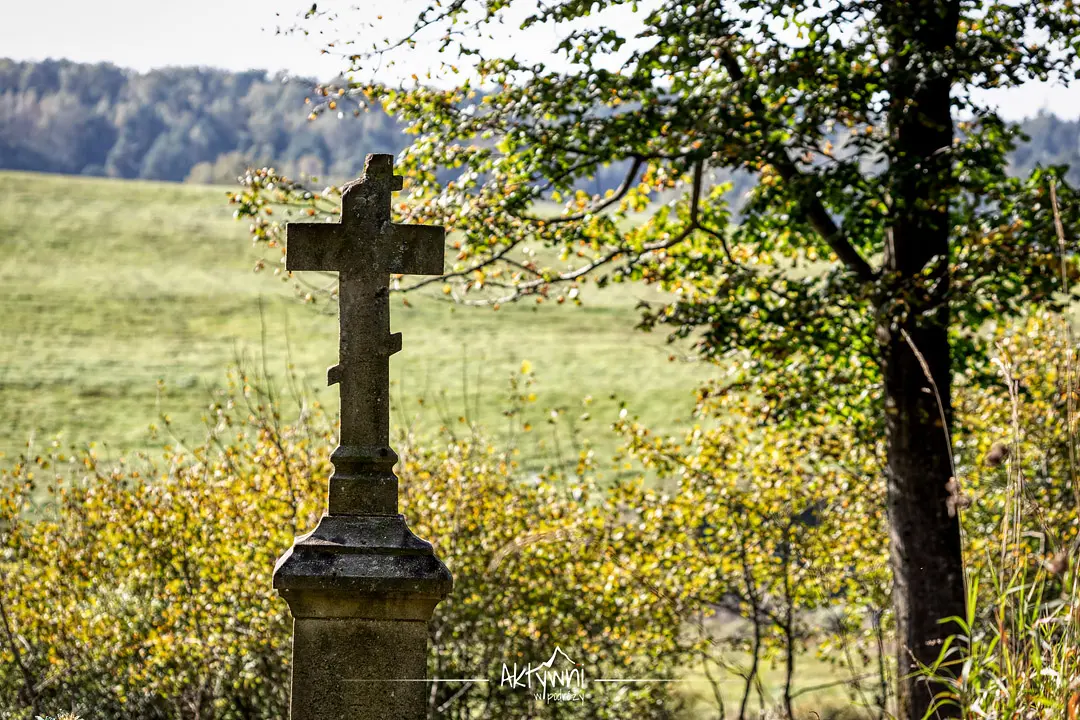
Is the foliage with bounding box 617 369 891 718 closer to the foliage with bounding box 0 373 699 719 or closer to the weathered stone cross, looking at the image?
the foliage with bounding box 0 373 699 719

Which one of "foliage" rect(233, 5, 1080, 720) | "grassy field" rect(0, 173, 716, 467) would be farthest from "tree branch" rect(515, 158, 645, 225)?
"grassy field" rect(0, 173, 716, 467)

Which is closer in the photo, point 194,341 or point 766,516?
point 766,516

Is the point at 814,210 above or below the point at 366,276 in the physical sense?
above

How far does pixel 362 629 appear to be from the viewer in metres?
4.11

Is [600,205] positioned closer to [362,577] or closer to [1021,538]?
[1021,538]

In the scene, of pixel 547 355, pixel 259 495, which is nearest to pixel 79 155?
pixel 547 355

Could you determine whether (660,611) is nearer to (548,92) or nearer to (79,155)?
(548,92)

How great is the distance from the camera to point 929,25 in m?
8.34

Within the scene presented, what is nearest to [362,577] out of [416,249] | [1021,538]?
[416,249]

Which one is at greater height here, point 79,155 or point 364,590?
point 79,155

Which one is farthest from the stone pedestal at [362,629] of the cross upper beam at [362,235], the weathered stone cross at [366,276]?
the cross upper beam at [362,235]

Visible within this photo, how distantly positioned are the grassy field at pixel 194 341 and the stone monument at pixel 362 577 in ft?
75.6

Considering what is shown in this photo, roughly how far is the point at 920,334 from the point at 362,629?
18.5 feet

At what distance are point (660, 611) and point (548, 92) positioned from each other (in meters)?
4.68
